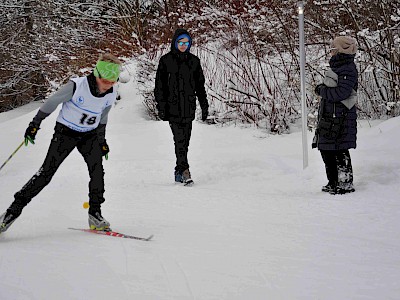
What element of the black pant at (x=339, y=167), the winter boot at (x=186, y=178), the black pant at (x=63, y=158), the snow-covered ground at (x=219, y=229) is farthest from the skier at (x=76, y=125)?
the black pant at (x=339, y=167)

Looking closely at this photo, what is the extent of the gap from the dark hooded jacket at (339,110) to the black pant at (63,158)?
232 cm

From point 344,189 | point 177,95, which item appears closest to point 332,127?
point 344,189

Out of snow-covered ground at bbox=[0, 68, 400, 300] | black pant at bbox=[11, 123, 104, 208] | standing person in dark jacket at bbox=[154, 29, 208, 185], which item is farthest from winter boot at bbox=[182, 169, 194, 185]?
black pant at bbox=[11, 123, 104, 208]

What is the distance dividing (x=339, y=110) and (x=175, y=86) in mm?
2113

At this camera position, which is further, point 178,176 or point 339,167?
point 178,176

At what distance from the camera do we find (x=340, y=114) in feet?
18.0

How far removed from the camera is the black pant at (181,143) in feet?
21.8

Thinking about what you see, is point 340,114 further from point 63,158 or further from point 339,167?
point 63,158

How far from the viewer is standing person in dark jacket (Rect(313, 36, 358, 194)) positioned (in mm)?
5391

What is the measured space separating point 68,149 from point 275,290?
2.16 m

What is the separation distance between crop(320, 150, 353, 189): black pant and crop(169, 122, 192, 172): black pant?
1.76 meters

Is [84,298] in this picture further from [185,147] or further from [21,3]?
[21,3]

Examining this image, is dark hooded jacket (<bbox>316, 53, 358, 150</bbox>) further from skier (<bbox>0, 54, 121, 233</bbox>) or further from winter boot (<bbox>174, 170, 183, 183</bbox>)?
skier (<bbox>0, 54, 121, 233</bbox>)

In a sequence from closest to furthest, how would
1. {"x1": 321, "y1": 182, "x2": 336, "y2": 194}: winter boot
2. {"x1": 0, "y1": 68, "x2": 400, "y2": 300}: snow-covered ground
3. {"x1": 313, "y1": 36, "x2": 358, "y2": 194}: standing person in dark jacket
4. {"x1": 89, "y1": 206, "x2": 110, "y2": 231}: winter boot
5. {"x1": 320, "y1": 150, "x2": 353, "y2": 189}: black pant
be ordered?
{"x1": 0, "y1": 68, "x2": 400, "y2": 300}: snow-covered ground, {"x1": 89, "y1": 206, "x2": 110, "y2": 231}: winter boot, {"x1": 313, "y1": 36, "x2": 358, "y2": 194}: standing person in dark jacket, {"x1": 320, "y1": 150, "x2": 353, "y2": 189}: black pant, {"x1": 321, "y1": 182, "x2": 336, "y2": 194}: winter boot
